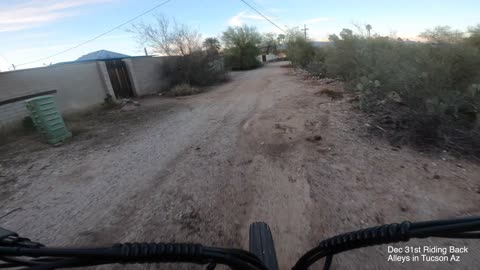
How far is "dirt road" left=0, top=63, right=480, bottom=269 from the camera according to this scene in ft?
7.32

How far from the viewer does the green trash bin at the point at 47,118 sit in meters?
4.86

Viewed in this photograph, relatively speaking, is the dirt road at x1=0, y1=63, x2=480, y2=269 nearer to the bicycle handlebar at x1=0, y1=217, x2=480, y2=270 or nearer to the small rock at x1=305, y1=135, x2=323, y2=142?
the small rock at x1=305, y1=135, x2=323, y2=142

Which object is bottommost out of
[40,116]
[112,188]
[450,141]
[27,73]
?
[450,141]

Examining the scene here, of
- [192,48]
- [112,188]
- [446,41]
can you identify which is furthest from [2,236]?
[192,48]

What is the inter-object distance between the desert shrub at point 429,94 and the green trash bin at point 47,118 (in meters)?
6.44

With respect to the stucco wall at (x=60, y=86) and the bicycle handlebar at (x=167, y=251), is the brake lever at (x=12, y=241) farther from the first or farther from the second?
the stucco wall at (x=60, y=86)

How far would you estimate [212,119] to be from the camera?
240 inches

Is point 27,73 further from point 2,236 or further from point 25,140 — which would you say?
point 2,236

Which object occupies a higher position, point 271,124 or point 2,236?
point 2,236

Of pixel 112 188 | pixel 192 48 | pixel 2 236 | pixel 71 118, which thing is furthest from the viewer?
pixel 192 48

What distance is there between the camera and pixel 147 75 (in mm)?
11531

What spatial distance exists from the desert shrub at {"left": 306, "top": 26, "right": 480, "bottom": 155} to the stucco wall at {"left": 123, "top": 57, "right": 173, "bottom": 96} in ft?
30.0

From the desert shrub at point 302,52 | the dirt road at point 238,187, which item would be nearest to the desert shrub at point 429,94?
the dirt road at point 238,187

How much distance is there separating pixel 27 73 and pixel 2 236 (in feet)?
26.0
